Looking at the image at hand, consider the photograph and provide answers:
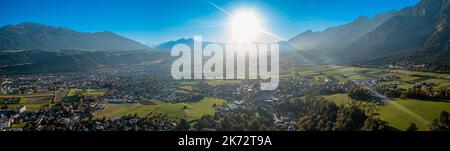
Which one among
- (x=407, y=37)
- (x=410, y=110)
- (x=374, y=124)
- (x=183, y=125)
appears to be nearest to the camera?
(x=374, y=124)

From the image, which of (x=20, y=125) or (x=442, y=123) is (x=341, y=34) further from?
(x=20, y=125)

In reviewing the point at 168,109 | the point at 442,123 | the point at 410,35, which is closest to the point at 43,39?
the point at 168,109

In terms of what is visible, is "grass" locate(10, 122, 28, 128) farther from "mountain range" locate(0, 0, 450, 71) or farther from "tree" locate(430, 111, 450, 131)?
"mountain range" locate(0, 0, 450, 71)

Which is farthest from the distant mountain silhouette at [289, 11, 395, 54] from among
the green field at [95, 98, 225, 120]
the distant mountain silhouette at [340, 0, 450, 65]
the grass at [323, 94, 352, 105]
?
the green field at [95, 98, 225, 120]

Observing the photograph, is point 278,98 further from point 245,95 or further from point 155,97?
point 155,97
